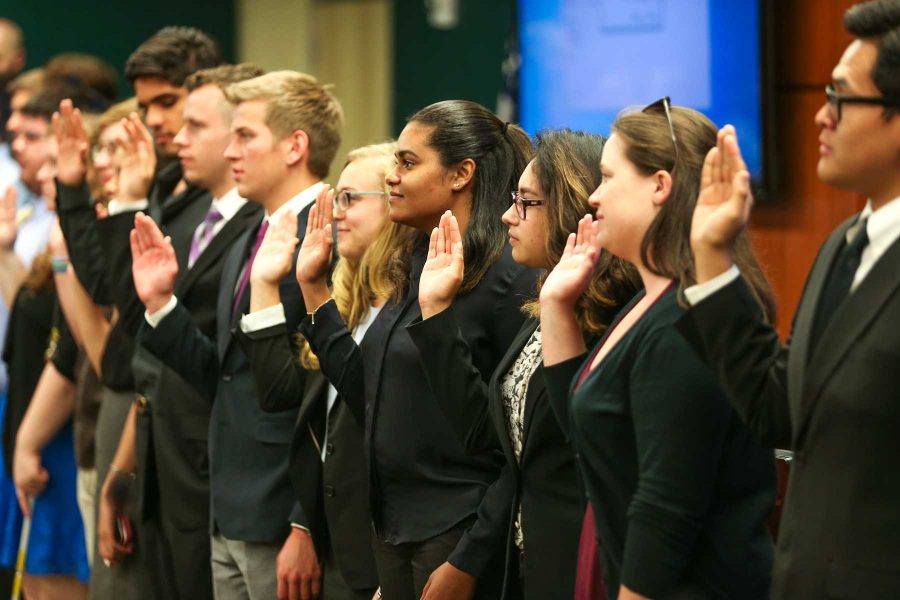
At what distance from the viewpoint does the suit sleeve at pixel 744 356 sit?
1963 mm

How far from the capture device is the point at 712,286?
6.49ft

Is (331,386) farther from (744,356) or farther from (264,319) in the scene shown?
(744,356)

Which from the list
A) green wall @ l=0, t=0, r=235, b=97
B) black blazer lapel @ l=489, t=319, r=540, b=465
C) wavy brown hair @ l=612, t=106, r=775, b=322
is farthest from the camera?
green wall @ l=0, t=0, r=235, b=97

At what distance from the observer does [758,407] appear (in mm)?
1982

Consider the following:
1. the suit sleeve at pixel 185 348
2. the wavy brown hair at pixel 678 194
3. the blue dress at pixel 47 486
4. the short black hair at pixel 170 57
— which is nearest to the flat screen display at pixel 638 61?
the short black hair at pixel 170 57

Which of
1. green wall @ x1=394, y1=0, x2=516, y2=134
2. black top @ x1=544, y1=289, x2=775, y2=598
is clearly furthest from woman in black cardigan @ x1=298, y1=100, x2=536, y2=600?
green wall @ x1=394, y1=0, x2=516, y2=134

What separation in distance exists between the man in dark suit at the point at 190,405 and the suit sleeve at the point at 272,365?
1.61 ft

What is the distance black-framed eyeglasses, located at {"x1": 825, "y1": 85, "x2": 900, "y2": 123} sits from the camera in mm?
1874

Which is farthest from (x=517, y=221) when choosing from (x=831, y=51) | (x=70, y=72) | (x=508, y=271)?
(x=70, y=72)

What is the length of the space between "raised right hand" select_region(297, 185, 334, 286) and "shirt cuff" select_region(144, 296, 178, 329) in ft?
1.79

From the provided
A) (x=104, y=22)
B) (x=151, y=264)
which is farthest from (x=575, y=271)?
(x=104, y=22)

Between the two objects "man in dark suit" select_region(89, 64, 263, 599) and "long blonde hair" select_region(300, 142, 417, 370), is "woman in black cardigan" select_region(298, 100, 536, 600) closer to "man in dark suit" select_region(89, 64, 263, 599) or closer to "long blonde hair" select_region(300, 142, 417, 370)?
"long blonde hair" select_region(300, 142, 417, 370)

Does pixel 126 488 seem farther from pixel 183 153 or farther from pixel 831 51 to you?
pixel 831 51

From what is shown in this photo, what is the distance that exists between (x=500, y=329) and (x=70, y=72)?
10.0ft
